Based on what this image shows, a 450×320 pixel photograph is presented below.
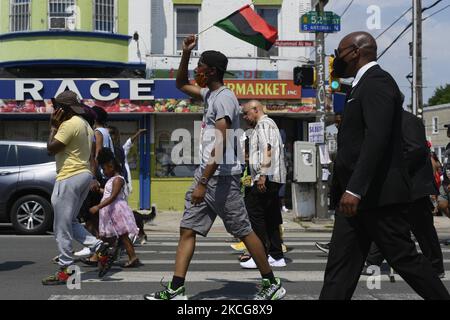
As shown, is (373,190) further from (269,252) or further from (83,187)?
(269,252)

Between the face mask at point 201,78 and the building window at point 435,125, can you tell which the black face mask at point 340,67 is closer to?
the face mask at point 201,78

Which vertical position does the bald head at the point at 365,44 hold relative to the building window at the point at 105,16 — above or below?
below

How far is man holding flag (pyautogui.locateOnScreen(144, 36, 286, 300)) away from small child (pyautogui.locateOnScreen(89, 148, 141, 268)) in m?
2.12

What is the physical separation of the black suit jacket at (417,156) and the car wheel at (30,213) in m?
7.71

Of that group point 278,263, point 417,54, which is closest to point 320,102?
point 278,263

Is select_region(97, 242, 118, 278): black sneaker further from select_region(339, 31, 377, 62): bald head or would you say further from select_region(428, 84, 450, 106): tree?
select_region(428, 84, 450, 106): tree

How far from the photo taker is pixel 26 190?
12.6 metres

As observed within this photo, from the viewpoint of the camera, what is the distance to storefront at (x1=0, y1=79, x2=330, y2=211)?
1845 cm

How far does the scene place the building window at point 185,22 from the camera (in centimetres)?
2025

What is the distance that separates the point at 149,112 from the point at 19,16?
4461 mm

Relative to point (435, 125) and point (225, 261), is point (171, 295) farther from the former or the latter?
point (435, 125)

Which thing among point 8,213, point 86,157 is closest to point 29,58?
point 8,213

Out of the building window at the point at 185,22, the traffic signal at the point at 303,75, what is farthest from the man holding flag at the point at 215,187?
the building window at the point at 185,22
